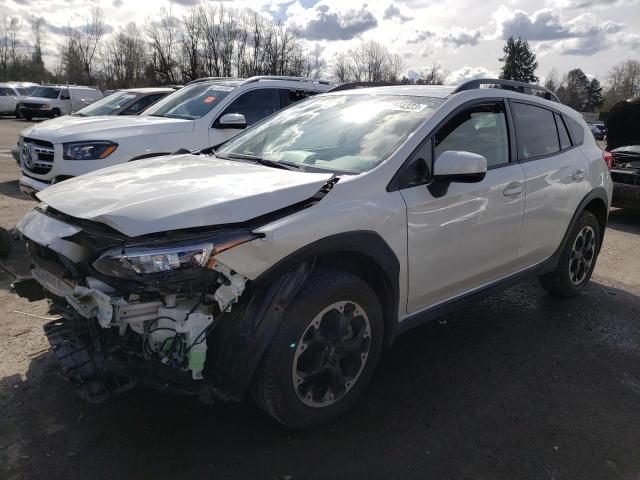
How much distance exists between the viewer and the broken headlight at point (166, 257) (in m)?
2.39

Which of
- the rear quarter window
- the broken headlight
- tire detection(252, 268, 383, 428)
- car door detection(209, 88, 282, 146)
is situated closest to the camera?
the broken headlight

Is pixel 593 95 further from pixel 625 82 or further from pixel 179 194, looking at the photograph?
pixel 179 194

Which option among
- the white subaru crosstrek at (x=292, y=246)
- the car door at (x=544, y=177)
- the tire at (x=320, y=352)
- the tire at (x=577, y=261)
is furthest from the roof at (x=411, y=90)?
the tire at (x=577, y=261)

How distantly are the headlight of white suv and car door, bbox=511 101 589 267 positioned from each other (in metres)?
4.70

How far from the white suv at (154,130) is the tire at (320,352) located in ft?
11.6

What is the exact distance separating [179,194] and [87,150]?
4.42m

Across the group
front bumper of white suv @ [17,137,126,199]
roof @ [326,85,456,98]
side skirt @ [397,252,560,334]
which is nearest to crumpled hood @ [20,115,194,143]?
front bumper of white suv @ [17,137,126,199]

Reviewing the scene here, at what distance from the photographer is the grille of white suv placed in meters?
6.60

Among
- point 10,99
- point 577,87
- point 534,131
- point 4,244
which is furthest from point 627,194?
point 577,87

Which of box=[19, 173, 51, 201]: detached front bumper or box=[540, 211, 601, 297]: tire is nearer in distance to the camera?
box=[540, 211, 601, 297]: tire

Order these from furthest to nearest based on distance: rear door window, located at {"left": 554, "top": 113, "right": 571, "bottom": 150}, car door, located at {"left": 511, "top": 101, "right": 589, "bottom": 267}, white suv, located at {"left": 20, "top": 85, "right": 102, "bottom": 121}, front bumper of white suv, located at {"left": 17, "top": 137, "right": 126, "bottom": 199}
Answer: white suv, located at {"left": 20, "top": 85, "right": 102, "bottom": 121}, front bumper of white suv, located at {"left": 17, "top": 137, "right": 126, "bottom": 199}, rear door window, located at {"left": 554, "top": 113, "right": 571, "bottom": 150}, car door, located at {"left": 511, "top": 101, "right": 589, "bottom": 267}

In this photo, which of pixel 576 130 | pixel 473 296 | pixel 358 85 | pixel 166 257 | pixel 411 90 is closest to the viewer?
pixel 166 257

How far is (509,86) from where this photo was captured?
14.2 ft

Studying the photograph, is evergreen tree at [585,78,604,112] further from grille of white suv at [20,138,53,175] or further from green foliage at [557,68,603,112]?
grille of white suv at [20,138,53,175]
